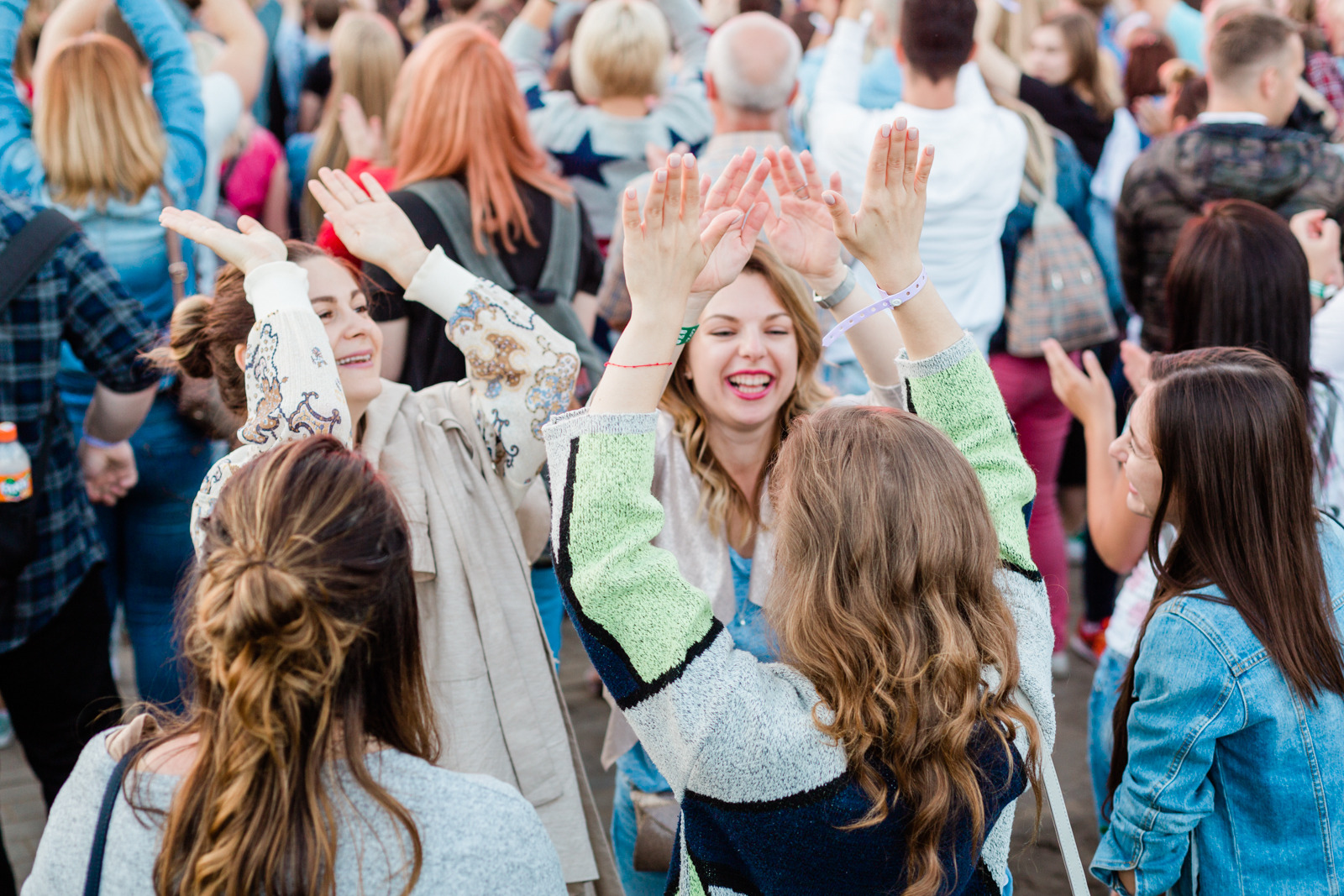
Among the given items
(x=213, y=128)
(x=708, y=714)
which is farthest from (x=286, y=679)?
(x=213, y=128)

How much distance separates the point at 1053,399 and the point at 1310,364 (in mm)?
1436

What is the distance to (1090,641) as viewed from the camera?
14.6ft

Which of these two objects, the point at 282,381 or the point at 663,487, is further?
the point at 663,487

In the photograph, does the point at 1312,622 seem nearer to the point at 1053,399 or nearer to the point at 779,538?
the point at 779,538

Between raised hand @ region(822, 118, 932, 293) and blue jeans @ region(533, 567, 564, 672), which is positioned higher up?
raised hand @ region(822, 118, 932, 293)

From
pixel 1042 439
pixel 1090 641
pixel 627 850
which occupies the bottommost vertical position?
pixel 1090 641

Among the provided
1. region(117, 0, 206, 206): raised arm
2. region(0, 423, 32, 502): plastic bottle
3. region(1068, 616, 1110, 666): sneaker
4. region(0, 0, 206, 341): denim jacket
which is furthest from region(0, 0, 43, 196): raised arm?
region(1068, 616, 1110, 666): sneaker

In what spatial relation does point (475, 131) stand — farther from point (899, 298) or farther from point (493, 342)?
point (899, 298)

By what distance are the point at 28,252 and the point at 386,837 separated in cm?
189

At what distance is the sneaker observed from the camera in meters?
4.40

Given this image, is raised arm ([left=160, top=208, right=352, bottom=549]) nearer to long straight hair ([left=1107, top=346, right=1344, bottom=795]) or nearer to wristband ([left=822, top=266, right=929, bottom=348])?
wristband ([left=822, top=266, right=929, bottom=348])

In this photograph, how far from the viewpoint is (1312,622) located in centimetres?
181

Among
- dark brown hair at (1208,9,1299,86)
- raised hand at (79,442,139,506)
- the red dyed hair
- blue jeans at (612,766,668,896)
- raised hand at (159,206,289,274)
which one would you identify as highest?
dark brown hair at (1208,9,1299,86)

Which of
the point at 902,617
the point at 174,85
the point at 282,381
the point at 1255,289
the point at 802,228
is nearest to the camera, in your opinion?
the point at 902,617
